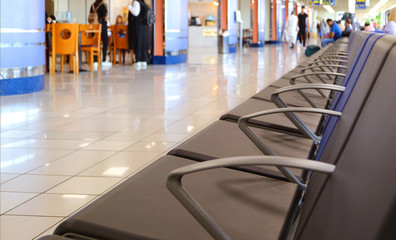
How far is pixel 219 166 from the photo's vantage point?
1.17 m

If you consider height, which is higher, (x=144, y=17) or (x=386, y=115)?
(x=144, y=17)

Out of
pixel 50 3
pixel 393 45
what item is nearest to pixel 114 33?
pixel 50 3

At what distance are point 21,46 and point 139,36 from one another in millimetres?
5565

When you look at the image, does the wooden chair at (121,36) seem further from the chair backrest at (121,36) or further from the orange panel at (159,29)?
the orange panel at (159,29)

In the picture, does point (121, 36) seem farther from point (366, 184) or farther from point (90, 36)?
point (366, 184)

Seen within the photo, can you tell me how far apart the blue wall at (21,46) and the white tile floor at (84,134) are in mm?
246

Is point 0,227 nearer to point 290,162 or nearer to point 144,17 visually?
point 290,162

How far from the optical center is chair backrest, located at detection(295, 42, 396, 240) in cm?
79

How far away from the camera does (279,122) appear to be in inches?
115

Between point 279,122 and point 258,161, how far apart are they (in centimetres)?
179

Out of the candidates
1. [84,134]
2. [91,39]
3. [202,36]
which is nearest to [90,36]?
[91,39]

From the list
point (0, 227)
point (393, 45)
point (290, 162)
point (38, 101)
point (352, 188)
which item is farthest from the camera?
point (38, 101)

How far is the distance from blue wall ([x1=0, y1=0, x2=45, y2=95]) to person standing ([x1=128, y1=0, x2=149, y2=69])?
4.81m

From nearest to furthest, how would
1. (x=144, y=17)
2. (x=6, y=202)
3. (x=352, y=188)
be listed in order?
(x=352, y=188) → (x=6, y=202) → (x=144, y=17)
